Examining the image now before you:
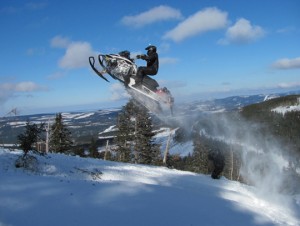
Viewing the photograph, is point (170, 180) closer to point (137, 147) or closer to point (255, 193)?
point (255, 193)

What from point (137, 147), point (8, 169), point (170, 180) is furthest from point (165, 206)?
point (137, 147)

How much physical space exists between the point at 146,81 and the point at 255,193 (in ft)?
26.6

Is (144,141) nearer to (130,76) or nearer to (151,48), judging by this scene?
(130,76)

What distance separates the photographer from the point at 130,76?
1900cm

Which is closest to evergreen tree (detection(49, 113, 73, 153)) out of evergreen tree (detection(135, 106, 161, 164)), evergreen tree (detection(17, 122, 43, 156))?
evergreen tree (detection(135, 106, 161, 164))

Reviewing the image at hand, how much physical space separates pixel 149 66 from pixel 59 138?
23.7 meters

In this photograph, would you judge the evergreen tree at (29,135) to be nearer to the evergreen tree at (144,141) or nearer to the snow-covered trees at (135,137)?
the snow-covered trees at (135,137)

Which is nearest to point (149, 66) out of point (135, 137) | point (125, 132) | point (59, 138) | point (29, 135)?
point (29, 135)

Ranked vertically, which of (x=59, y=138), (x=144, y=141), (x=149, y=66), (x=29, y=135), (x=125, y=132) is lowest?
(x=144, y=141)

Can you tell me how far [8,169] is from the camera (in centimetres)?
1360

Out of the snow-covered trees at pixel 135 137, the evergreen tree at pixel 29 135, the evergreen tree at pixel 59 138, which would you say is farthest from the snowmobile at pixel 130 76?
the evergreen tree at pixel 59 138

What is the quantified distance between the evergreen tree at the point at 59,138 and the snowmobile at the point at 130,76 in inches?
846

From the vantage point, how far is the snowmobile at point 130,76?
1897cm

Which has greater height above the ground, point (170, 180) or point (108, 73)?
point (108, 73)
